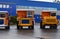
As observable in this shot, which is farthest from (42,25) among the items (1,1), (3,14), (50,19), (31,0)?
(31,0)

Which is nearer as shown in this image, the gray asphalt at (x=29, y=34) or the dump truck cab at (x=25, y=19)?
the gray asphalt at (x=29, y=34)

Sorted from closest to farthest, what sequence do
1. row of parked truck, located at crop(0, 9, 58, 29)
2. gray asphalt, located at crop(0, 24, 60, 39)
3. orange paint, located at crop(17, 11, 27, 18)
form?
gray asphalt, located at crop(0, 24, 60, 39) → row of parked truck, located at crop(0, 9, 58, 29) → orange paint, located at crop(17, 11, 27, 18)

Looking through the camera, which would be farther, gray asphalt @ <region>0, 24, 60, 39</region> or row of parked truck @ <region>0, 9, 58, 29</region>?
row of parked truck @ <region>0, 9, 58, 29</region>

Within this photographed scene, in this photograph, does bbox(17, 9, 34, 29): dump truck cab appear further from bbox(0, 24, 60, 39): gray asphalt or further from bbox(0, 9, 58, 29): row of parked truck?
bbox(0, 24, 60, 39): gray asphalt

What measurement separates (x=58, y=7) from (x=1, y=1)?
1082 cm

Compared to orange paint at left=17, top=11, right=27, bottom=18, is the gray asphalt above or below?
below

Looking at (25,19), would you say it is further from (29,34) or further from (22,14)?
(29,34)

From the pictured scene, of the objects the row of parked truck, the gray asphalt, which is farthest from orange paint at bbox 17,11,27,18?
the gray asphalt

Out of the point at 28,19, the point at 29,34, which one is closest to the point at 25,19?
the point at 28,19

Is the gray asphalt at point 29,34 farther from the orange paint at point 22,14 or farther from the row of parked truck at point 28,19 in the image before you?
the orange paint at point 22,14

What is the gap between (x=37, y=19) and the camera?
149 feet

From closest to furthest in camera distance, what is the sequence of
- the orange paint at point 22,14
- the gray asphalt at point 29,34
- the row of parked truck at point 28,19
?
the gray asphalt at point 29,34, the row of parked truck at point 28,19, the orange paint at point 22,14

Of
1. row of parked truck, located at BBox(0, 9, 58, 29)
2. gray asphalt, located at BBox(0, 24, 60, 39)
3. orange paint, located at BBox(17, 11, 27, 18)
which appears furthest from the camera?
orange paint, located at BBox(17, 11, 27, 18)

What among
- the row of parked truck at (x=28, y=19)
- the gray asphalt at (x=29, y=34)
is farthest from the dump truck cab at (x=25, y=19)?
the gray asphalt at (x=29, y=34)
